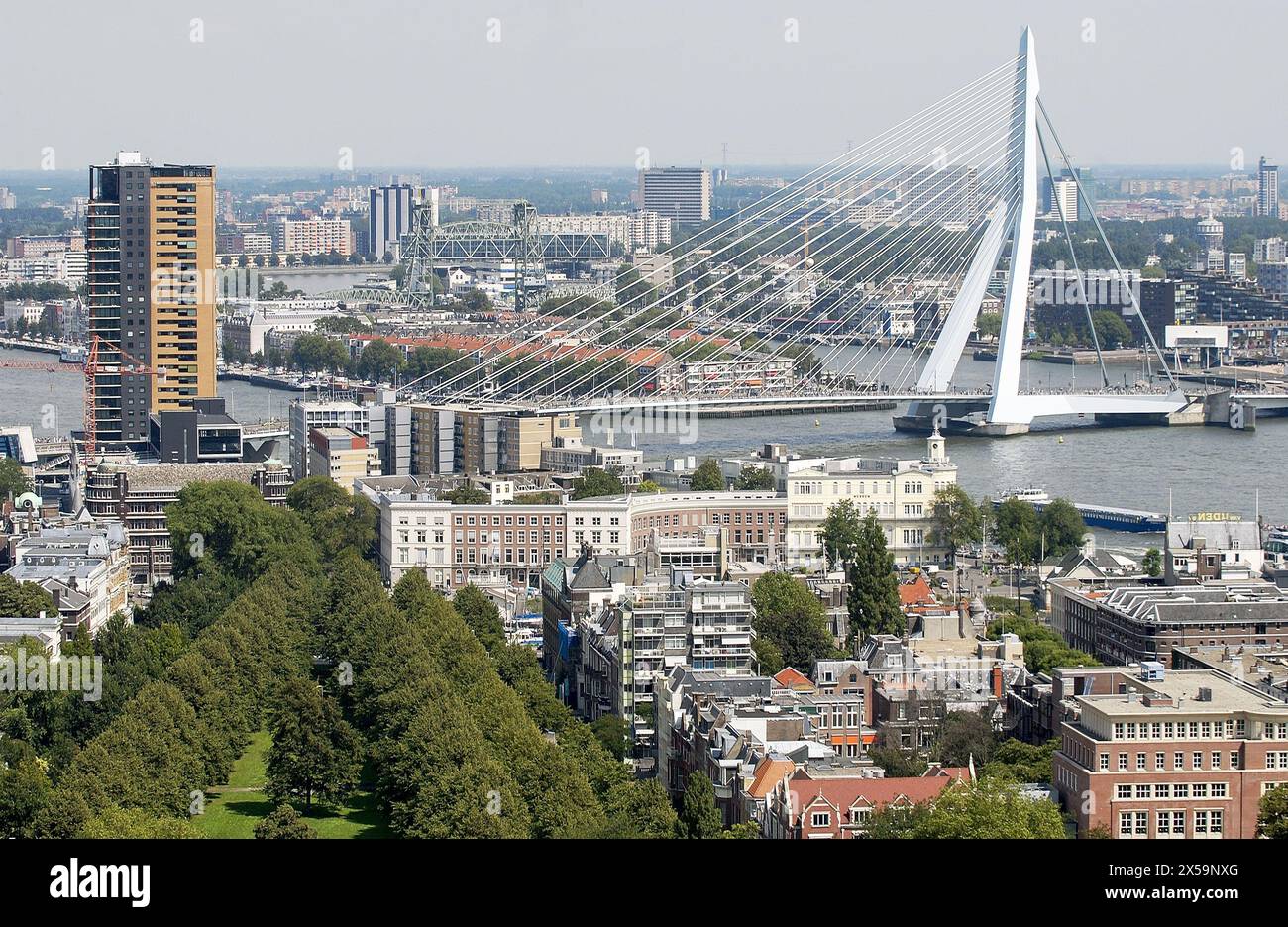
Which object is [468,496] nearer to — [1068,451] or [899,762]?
[1068,451]

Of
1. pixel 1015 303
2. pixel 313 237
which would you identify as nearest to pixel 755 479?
pixel 1015 303

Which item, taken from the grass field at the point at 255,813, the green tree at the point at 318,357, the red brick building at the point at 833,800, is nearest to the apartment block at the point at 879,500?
the grass field at the point at 255,813

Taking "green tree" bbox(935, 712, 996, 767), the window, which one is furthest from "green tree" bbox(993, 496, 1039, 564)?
the window

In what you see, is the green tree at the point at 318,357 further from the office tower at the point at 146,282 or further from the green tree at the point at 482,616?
the green tree at the point at 482,616

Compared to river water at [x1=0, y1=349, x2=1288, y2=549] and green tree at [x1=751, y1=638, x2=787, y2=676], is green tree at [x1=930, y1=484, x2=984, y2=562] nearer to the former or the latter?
river water at [x1=0, y1=349, x2=1288, y2=549]

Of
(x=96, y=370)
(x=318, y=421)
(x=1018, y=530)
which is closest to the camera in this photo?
(x=1018, y=530)
